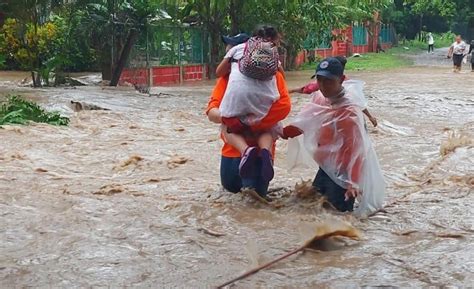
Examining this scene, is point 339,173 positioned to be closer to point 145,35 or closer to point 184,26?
point 145,35

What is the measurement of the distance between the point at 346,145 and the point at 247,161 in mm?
706

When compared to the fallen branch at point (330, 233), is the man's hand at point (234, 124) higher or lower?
higher

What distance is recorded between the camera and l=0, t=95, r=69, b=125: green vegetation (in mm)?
11031

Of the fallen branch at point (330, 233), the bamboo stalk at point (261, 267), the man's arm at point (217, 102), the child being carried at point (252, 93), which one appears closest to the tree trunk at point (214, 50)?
the man's arm at point (217, 102)

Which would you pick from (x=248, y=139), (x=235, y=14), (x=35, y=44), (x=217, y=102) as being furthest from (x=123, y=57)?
(x=248, y=139)

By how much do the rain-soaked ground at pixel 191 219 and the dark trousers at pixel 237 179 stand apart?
0.33 ft

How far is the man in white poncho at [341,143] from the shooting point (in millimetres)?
5469

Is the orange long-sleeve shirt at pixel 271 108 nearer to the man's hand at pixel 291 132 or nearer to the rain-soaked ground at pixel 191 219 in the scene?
the man's hand at pixel 291 132

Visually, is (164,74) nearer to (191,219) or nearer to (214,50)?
(214,50)

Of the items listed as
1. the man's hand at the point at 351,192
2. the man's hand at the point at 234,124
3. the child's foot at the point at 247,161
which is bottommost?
the man's hand at the point at 351,192

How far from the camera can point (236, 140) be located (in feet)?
19.1

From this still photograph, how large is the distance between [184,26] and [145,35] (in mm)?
4141

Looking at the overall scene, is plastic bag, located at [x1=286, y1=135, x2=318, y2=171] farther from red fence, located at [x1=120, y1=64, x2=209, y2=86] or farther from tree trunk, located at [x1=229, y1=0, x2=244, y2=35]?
tree trunk, located at [x1=229, y1=0, x2=244, y2=35]

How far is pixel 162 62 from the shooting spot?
2330 centimetres
